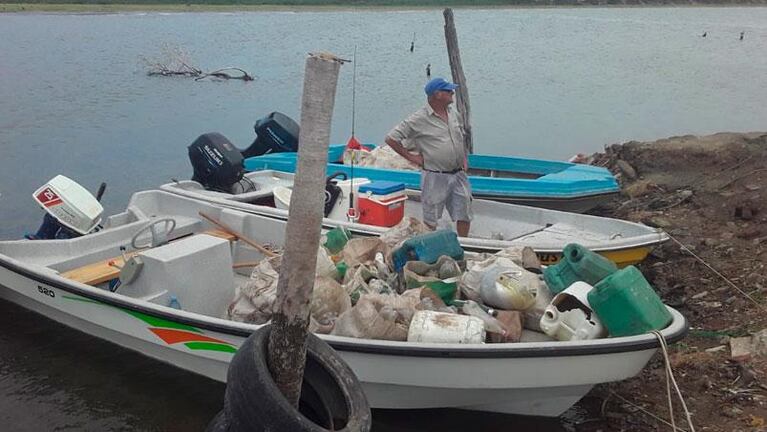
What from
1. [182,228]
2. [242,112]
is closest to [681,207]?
[182,228]

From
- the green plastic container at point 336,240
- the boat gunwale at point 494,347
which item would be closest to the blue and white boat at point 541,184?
the green plastic container at point 336,240

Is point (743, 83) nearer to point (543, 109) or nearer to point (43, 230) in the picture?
point (543, 109)

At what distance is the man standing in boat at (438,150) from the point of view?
651cm

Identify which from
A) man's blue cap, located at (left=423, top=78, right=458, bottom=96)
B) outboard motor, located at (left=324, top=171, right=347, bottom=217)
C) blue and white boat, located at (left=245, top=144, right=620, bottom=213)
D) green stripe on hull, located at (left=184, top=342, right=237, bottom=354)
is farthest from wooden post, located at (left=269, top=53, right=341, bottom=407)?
blue and white boat, located at (left=245, top=144, right=620, bottom=213)

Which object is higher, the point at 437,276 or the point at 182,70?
the point at 437,276

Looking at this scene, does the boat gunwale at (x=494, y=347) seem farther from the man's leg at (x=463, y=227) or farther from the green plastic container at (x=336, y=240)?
the man's leg at (x=463, y=227)

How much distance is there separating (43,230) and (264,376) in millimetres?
4899

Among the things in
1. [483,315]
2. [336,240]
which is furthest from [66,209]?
[483,315]

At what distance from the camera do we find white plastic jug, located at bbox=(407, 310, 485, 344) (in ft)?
14.6

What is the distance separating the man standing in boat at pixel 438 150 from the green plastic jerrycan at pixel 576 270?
1930 mm

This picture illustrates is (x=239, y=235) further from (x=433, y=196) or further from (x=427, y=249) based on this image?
(x=427, y=249)

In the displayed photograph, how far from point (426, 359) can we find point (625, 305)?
4.17 feet

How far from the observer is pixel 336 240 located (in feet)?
20.2

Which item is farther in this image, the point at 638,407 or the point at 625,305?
the point at 638,407
